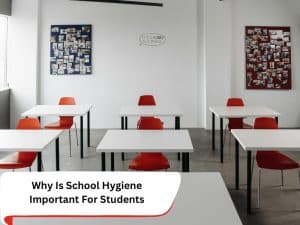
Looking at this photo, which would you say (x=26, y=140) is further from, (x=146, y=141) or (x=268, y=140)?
(x=268, y=140)

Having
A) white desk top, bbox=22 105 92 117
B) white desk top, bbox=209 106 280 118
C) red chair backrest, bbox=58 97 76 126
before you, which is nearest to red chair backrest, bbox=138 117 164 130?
white desk top, bbox=209 106 280 118

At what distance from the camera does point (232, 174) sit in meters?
5.23

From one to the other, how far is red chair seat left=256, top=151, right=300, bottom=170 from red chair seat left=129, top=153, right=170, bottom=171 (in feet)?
3.37

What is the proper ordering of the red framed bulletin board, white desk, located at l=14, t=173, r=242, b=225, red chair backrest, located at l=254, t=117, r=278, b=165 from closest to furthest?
white desk, located at l=14, t=173, r=242, b=225, red chair backrest, located at l=254, t=117, r=278, b=165, the red framed bulletin board

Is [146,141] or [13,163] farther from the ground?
[146,141]

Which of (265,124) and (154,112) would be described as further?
(154,112)

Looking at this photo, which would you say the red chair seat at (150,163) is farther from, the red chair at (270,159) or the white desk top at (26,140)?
the red chair at (270,159)

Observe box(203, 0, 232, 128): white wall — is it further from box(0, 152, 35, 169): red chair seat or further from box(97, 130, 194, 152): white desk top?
box(0, 152, 35, 169): red chair seat

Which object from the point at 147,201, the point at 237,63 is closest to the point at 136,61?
the point at 237,63

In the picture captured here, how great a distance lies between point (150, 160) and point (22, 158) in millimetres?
1455

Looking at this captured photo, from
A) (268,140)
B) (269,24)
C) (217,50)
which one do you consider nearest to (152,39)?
(217,50)

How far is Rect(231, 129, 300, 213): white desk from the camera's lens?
134 inches

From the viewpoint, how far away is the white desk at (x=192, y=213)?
180cm

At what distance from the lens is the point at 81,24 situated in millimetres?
8688
